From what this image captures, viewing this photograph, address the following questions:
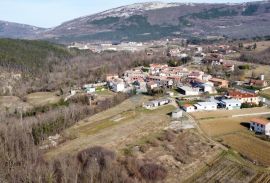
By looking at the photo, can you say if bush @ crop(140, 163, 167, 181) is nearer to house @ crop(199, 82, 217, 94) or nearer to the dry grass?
the dry grass

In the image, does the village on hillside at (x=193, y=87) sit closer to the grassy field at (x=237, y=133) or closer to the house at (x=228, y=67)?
the house at (x=228, y=67)

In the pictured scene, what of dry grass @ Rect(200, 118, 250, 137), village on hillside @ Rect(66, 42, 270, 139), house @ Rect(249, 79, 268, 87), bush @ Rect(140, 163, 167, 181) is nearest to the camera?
bush @ Rect(140, 163, 167, 181)

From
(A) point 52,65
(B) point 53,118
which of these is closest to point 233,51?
(A) point 52,65

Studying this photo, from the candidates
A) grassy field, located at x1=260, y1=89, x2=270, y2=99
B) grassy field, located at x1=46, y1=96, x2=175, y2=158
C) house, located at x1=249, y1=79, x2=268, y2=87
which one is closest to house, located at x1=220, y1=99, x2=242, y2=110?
grassy field, located at x1=46, y1=96, x2=175, y2=158

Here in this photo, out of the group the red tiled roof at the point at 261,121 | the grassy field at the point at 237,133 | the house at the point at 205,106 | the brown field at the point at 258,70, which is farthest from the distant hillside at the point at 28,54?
the red tiled roof at the point at 261,121

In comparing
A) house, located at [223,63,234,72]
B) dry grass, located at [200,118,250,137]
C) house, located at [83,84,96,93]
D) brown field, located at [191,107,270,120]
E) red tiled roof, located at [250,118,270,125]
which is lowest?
house, located at [83,84,96,93]

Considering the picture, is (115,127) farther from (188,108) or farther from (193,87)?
(193,87)
